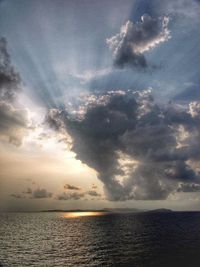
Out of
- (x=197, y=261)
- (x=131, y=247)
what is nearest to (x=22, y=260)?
(x=131, y=247)

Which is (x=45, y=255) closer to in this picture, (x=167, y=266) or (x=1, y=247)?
(x=1, y=247)

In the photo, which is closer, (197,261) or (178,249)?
(197,261)

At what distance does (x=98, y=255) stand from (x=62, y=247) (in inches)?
715

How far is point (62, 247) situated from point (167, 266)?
3910 cm

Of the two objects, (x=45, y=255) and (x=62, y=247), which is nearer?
(x=45, y=255)

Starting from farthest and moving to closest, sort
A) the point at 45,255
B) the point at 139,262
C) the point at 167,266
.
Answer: the point at 45,255 → the point at 139,262 → the point at 167,266

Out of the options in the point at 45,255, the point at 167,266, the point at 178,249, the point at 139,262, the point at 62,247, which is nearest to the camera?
the point at 167,266

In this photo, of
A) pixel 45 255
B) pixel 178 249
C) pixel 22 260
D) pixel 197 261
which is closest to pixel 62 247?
pixel 45 255

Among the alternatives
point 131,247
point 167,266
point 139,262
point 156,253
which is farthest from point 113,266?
point 131,247

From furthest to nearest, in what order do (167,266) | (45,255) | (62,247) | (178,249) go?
(62,247), (178,249), (45,255), (167,266)

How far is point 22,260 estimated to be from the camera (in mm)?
63875

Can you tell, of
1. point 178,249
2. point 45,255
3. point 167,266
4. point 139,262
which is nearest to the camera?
point 167,266

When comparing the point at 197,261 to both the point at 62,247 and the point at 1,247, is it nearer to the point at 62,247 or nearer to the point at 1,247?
the point at 62,247

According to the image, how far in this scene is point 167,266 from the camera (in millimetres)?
56156
